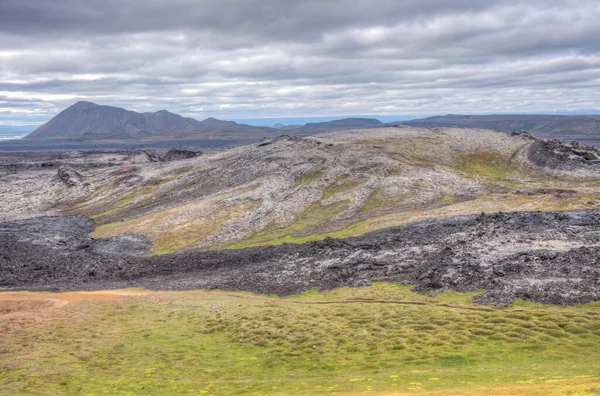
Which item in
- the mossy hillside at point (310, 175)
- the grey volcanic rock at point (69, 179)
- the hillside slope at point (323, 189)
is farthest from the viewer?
the grey volcanic rock at point (69, 179)

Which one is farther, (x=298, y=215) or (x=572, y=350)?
(x=298, y=215)

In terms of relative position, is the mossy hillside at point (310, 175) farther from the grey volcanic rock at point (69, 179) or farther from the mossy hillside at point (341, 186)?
the grey volcanic rock at point (69, 179)

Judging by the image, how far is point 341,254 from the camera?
75.2 meters

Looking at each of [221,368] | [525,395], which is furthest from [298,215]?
[525,395]

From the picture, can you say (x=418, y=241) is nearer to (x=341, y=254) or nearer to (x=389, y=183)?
(x=341, y=254)

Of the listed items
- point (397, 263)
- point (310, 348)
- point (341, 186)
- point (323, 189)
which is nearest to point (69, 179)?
point (323, 189)

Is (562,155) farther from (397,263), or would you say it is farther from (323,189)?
(397,263)

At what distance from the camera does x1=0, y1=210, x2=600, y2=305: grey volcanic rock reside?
5472 centimetres

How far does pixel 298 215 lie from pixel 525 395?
8938 centimetres

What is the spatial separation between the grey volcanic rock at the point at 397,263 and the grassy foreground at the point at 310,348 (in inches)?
181

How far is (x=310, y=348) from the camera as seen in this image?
43.9 m

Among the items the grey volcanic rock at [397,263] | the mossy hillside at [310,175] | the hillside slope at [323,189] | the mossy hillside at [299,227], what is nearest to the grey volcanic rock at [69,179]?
the hillside slope at [323,189]

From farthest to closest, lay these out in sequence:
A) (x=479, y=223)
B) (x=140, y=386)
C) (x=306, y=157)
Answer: (x=306, y=157) < (x=479, y=223) < (x=140, y=386)

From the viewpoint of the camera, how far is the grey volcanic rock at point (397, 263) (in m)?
54.7
